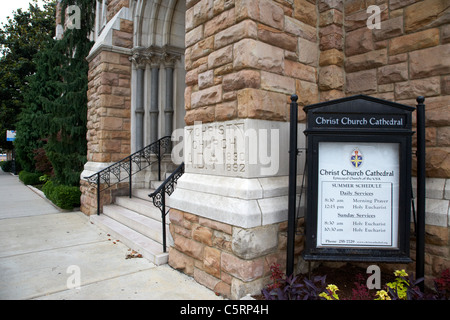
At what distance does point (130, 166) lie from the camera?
22.1 ft

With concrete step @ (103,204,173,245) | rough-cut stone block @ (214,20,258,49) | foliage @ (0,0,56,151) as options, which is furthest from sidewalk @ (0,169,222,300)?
foliage @ (0,0,56,151)

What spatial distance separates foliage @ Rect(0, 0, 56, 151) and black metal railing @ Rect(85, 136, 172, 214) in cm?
1746

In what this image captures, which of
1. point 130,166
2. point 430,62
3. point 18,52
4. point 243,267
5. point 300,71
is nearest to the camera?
point 243,267

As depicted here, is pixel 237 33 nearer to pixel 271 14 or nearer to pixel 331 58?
pixel 271 14

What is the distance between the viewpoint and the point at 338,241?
2.55 metres

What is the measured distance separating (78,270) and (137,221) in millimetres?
1564

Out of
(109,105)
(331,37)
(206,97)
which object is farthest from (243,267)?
(109,105)

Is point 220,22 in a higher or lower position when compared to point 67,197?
higher

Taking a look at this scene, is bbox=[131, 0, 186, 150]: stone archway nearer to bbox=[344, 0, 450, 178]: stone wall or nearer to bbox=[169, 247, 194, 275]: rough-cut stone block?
bbox=[169, 247, 194, 275]: rough-cut stone block

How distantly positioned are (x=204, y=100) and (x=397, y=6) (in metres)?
2.27

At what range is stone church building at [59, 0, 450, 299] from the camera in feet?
9.37

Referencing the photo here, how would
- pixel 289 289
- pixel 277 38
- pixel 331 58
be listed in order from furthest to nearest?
1. pixel 331 58
2. pixel 277 38
3. pixel 289 289
